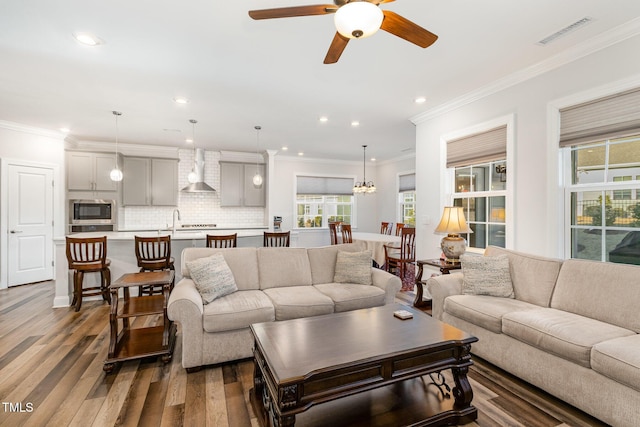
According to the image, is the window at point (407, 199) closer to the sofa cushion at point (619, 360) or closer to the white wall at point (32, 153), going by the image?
the sofa cushion at point (619, 360)

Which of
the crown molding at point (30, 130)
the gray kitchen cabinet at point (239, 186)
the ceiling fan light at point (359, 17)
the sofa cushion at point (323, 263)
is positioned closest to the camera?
the ceiling fan light at point (359, 17)

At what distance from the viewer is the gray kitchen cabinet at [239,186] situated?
23.9 ft

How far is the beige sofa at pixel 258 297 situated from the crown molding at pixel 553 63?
7.68ft

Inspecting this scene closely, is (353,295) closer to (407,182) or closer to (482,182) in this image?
(482,182)

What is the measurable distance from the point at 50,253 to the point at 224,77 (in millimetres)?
5114

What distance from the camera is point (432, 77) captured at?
11.2ft

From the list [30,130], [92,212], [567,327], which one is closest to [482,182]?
[567,327]

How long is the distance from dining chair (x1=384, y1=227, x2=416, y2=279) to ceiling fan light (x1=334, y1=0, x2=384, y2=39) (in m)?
4.07

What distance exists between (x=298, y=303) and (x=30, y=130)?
590 cm

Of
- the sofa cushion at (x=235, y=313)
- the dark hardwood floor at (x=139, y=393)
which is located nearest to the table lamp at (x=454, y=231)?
the dark hardwood floor at (x=139, y=393)

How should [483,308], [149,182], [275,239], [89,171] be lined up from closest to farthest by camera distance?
[483,308], [275,239], [89,171], [149,182]

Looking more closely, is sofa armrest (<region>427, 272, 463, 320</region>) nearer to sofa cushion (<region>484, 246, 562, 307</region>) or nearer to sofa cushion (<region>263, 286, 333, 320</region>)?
sofa cushion (<region>484, 246, 562, 307</region>)

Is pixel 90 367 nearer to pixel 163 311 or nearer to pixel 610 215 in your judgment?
pixel 163 311

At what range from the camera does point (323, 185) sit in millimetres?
8578
